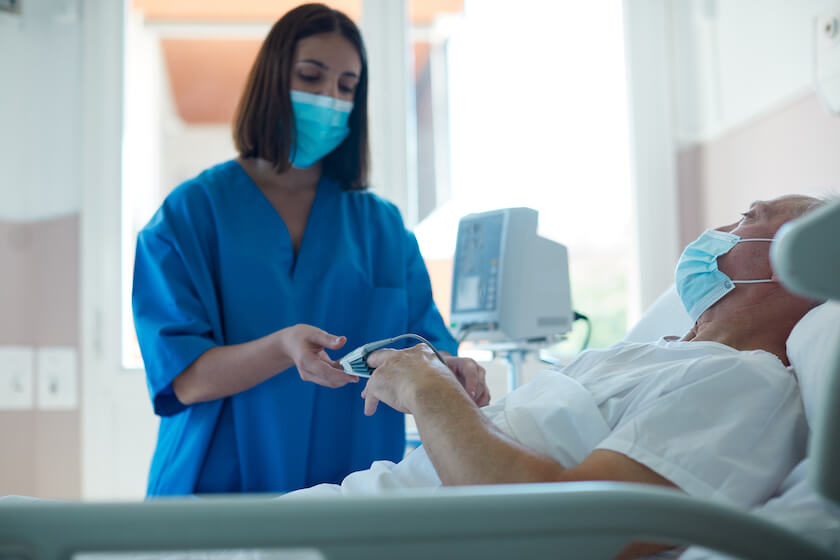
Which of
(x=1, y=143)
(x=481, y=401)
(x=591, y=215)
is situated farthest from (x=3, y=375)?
(x=591, y=215)

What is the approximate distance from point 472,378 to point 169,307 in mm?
602

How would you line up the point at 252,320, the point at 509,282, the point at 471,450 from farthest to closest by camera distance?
the point at 509,282 < the point at 252,320 < the point at 471,450

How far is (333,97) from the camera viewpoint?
153 cm

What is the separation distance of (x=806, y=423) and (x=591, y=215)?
6.74ft

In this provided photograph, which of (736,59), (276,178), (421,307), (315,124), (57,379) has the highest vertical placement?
(736,59)

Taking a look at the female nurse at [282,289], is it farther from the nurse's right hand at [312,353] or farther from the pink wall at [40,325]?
the pink wall at [40,325]

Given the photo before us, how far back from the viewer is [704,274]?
126 centimetres

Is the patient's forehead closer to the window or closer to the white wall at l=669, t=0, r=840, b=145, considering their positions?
the white wall at l=669, t=0, r=840, b=145

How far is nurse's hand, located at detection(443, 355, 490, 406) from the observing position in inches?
48.7

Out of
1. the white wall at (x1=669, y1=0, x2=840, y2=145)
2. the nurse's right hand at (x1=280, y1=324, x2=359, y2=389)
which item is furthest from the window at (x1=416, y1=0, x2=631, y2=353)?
the nurse's right hand at (x1=280, y1=324, x2=359, y2=389)

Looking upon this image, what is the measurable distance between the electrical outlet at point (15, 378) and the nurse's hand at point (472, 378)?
1.85 meters

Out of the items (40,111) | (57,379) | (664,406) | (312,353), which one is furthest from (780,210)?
(40,111)

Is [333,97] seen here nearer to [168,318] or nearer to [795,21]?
[168,318]

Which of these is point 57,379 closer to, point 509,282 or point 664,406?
point 509,282
